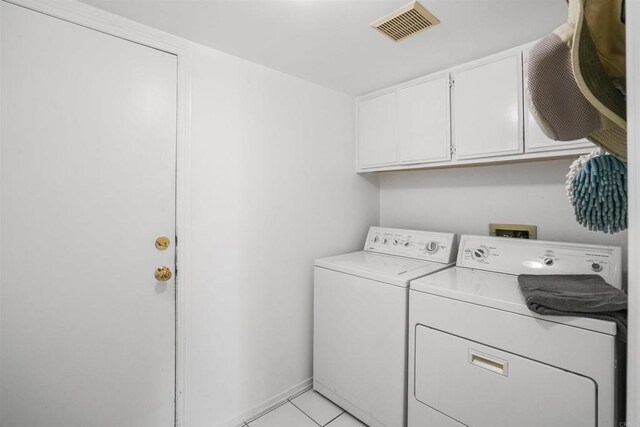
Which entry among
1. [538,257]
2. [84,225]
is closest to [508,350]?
[538,257]

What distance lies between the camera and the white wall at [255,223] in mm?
1617

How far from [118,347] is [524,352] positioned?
176 centimetres

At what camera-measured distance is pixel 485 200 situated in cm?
200

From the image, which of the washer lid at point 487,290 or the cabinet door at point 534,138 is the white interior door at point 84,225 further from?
the cabinet door at point 534,138

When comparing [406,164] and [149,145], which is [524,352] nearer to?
[406,164]

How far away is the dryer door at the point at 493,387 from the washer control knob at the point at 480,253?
615mm

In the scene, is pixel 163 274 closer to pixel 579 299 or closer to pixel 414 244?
pixel 414 244

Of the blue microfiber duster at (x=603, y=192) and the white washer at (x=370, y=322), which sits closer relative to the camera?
the blue microfiber duster at (x=603, y=192)

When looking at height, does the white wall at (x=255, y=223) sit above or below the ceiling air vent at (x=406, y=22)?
below

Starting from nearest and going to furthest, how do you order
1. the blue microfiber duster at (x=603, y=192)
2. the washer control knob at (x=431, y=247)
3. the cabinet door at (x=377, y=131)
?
the blue microfiber duster at (x=603, y=192) → the washer control knob at (x=431, y=247) → the cabinet door at (x=377, y=131)

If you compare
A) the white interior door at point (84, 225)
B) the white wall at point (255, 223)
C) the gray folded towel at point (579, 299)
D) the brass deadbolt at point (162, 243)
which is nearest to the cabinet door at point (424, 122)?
the white wall at point (255, 223)

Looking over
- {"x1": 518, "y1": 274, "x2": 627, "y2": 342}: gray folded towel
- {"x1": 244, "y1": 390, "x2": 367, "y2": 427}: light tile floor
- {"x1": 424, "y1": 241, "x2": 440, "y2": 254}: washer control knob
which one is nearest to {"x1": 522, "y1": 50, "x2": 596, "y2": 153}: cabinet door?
{"x1": 518, "y1": 274, "x2": 627, "y2": 342}: gray folded towel

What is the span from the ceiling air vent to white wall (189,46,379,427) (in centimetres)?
76

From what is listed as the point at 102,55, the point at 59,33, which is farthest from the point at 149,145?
the point at 59,33
